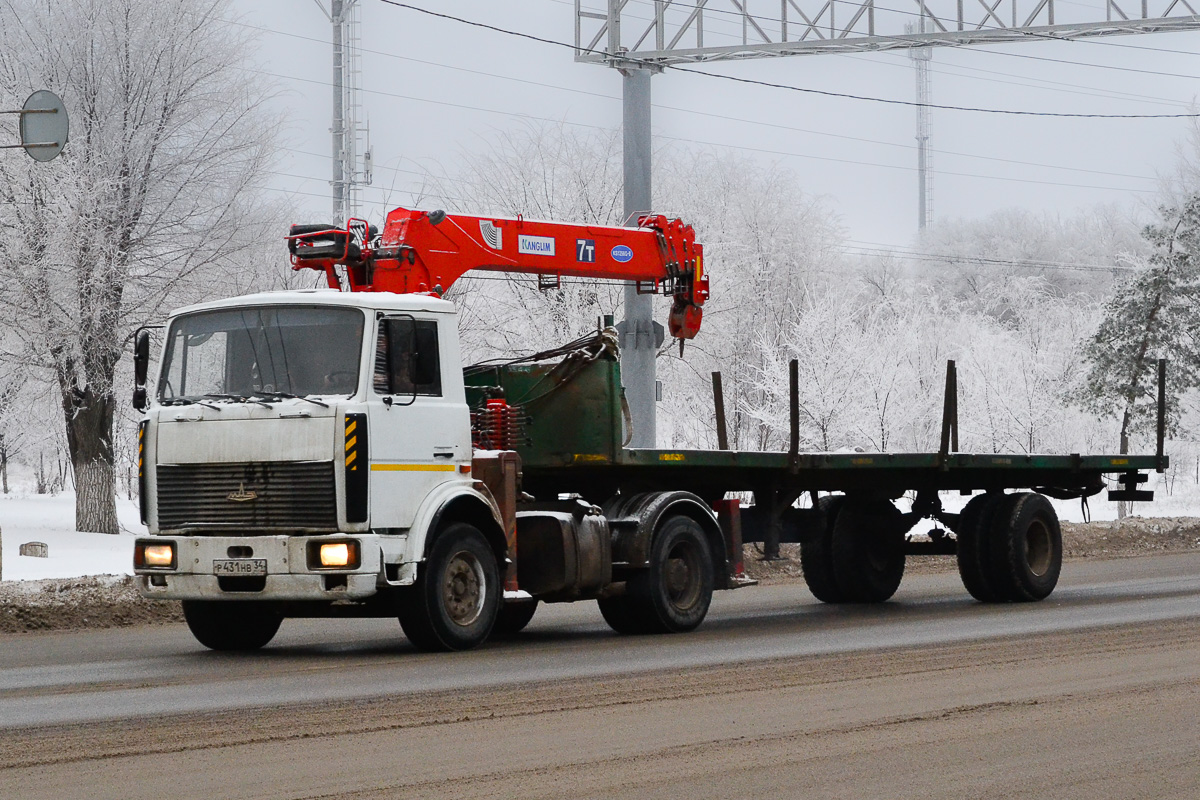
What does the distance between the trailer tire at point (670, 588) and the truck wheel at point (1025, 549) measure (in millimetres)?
4183

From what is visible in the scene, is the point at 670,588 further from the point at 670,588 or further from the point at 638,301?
the point at 638,301

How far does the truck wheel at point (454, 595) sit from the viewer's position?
11727 millimetres

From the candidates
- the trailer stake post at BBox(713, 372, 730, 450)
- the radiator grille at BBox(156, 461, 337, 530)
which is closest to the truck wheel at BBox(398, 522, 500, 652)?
the radiator grille at BBox(156, 461, 337, 530)

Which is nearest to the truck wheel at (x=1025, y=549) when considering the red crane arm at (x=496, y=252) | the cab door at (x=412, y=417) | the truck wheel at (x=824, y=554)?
the truck wheel at (x=824, y=554)

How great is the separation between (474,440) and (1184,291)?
107 feet

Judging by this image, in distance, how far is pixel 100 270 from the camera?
2655cm

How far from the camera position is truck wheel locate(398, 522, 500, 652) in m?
11.7

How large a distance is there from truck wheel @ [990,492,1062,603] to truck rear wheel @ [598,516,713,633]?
4.19 metres

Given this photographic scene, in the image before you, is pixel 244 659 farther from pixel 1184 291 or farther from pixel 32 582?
pixel 1184 291

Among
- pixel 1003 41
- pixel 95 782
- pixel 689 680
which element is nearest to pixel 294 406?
pixel 689 680

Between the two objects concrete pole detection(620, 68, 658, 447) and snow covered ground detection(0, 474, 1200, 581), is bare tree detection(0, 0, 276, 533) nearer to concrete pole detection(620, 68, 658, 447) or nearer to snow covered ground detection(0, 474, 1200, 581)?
snow covered ground detection(0, 474, 1200, 581)

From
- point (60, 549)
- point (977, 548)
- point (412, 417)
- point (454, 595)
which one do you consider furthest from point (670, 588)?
point (60, 549)

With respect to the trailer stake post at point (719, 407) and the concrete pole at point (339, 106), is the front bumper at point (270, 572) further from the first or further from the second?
the concrete pole at point (339, 106)

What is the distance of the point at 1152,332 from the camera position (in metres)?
41.9
